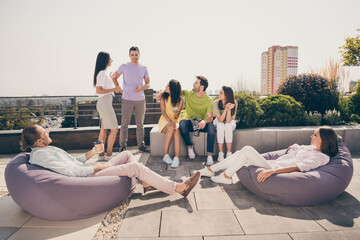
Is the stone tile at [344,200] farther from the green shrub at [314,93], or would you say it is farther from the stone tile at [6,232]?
the green shrub at [314,93]

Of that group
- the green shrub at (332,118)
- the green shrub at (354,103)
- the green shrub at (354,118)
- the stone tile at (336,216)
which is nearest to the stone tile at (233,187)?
the stone tile at (336,216)

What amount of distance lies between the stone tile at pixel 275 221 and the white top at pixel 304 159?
19.8 inches

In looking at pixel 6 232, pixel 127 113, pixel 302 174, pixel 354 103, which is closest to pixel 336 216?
pixel 302 174

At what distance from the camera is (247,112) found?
16.3ft

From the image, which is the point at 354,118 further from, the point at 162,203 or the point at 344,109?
the point at 162,203

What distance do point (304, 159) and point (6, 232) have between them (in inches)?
125

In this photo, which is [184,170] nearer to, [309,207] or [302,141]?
[309,207]

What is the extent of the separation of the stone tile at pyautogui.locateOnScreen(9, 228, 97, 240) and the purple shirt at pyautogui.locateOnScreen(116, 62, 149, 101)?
2.88 m

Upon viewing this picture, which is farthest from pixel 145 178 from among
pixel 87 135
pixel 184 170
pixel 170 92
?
pixel 87 135

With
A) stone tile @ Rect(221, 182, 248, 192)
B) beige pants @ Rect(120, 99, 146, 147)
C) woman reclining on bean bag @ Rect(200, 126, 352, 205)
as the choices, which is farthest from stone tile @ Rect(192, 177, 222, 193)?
beige pants @ Rect(120, 99, 146, 147)

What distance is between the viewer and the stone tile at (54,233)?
2.04m

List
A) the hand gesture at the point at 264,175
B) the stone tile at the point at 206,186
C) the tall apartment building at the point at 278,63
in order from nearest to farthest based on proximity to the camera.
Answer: the hand gesture at the point at 264,175 → the stone tile at the point at 206,186 → the tall apartment building at the point at 278,63

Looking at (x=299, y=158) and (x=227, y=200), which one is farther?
(x=299, y=158)

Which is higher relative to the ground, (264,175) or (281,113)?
(281,113)
